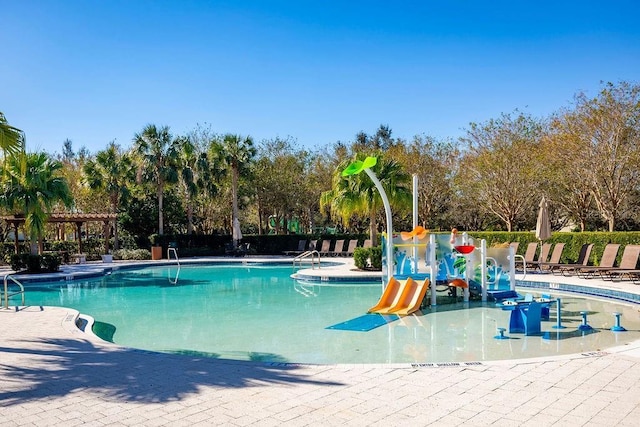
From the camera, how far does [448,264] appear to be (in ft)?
44.2

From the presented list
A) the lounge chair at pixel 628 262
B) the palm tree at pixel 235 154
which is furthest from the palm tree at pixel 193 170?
the lounge chair at pixel 628 262

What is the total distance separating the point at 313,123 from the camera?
31.8 meters

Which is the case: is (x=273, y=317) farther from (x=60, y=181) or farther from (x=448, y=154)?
(x=448, y=154)

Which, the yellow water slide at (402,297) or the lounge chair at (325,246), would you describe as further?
the lounge chair at (325,246)

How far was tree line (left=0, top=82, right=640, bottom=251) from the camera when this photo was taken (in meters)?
21.5

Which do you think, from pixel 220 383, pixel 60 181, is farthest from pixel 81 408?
pixel 60 181

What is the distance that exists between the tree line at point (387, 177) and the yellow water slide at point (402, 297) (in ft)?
22.3

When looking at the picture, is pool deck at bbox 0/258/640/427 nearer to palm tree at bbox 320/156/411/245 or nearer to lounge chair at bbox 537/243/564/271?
lounge chair at bbox 537/243/564/271

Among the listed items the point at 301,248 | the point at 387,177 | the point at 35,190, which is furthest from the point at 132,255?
the point at 387,177

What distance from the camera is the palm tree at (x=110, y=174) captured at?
30.5m

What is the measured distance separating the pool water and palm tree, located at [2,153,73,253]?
3.93m

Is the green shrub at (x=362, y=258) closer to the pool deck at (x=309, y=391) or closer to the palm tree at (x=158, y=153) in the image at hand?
the pool deck at (x=309, y=391)

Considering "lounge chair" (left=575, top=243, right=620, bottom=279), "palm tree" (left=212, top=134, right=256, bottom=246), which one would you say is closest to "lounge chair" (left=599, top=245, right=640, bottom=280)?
"lounge chair" (left=575, top=243, right=620, bottom=279)

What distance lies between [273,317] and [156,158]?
20927 millimetres
